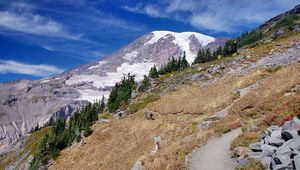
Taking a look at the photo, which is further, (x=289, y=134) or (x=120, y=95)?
(x=120, y=95)

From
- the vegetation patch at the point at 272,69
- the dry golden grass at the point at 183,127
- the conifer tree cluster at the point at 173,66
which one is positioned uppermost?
the conifer tree cluster at the point at 173,66

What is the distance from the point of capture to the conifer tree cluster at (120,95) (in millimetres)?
115938

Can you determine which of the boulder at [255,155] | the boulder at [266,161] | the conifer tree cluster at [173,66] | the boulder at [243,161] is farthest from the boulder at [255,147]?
the conifer tree cluster at [173,66]

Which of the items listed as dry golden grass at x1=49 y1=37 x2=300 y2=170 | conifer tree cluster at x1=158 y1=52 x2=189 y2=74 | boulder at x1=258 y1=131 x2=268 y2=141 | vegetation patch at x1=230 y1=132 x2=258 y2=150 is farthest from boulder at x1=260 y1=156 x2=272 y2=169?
conifer tree cluster at x1=158 y1=52 x2=189 y2=74

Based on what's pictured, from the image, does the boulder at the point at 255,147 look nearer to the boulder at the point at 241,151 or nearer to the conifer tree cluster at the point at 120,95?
the boulder at the point at 241,151

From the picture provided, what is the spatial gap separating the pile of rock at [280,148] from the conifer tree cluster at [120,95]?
92.7 m

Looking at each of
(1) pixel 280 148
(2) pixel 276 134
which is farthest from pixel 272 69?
(1) pixel 280 148

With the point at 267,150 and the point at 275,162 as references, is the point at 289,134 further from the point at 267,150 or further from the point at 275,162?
the point at 275,162

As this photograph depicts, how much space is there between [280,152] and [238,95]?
33379 millimetres

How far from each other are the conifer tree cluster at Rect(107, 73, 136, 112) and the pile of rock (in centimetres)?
9266

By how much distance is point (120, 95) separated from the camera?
121312 mm

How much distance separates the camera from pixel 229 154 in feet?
72.9

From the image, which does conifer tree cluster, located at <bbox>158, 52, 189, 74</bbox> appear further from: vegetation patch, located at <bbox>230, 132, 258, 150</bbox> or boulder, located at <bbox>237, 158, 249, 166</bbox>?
boulder, located at <bbox>237, 158, 249, 166</bbox>

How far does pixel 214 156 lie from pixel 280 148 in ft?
20.9
